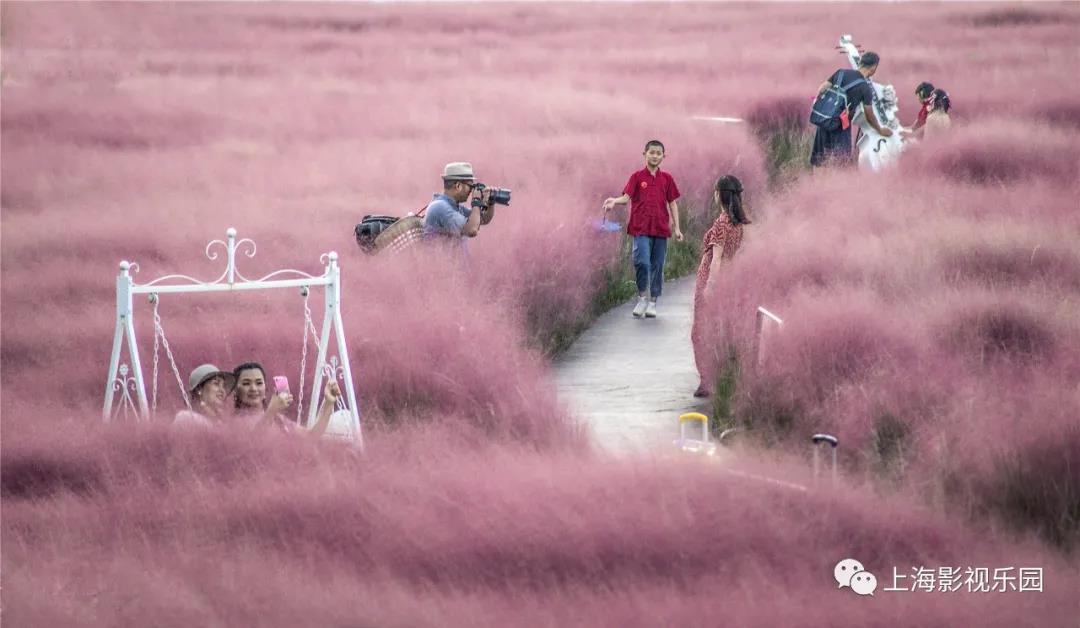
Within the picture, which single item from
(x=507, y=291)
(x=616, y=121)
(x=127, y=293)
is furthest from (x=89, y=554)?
(x=616, y=121)

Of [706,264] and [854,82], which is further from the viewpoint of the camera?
[854,82]

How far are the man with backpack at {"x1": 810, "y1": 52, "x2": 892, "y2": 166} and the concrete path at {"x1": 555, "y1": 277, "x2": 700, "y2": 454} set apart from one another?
8.47ft

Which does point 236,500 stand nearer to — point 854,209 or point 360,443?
point 360,443

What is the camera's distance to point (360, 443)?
7.14 meters

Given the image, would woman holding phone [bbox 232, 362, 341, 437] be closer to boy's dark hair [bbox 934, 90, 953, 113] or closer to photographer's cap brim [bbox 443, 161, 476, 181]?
photographer's cap brim [bbox 443, 161, 476, 181]

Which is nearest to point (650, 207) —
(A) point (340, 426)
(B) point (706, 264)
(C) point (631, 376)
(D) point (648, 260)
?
(D) point (648, 260)

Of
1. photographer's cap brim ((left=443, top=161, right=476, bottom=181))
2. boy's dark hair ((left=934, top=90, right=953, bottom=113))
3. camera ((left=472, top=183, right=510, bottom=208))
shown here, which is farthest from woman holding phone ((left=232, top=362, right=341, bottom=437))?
boy's dark hair ((left=934, top=90, right=953, bottom=113))

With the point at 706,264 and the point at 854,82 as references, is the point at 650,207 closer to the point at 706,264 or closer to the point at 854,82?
the point at 706,264

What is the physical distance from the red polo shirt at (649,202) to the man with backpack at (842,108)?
10.0 feet

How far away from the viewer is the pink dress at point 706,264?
9.38m

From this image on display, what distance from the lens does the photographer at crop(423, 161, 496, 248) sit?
30.6 ft

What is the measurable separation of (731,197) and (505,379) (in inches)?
90.3

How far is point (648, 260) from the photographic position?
1124 cm

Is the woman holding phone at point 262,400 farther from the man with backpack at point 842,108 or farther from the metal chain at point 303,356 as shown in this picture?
the man with backpack at point 842,108
